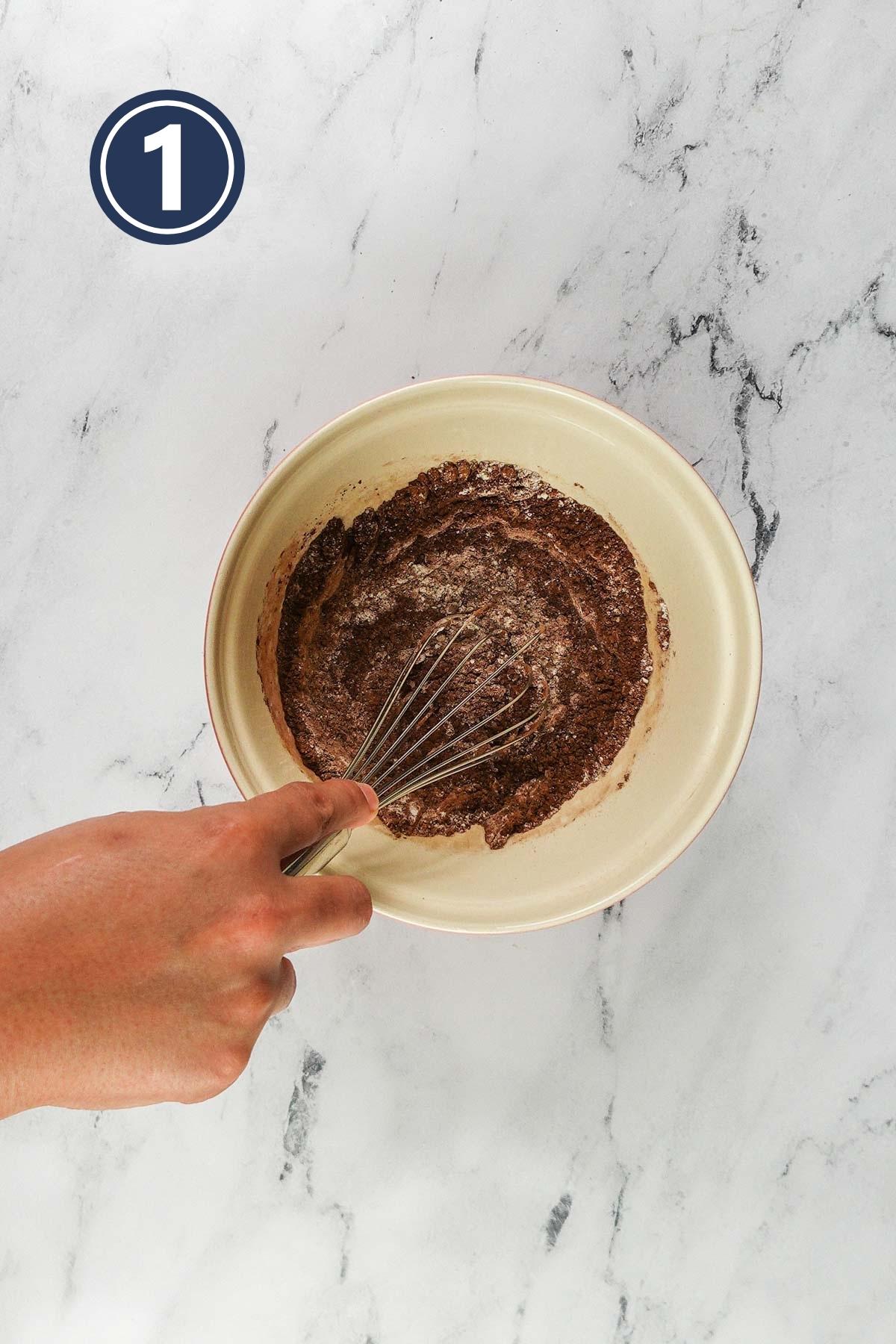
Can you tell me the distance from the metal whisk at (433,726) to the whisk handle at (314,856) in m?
0.09

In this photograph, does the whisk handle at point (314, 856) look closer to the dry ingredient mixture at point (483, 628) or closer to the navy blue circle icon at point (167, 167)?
the dry ingredient mixture at point (483, 628)

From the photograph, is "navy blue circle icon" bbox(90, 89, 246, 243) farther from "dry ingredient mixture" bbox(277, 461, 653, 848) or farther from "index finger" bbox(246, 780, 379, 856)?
"index finger" bbox(246, 780, 379, 856)

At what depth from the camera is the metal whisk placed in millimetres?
752

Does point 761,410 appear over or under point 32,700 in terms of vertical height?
under

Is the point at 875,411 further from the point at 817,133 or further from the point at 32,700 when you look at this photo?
the point at 32,700

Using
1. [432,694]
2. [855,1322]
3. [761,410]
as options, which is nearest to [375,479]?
[432,694]

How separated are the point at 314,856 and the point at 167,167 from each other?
2.18 feet

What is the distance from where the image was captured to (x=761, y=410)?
2.70 feet

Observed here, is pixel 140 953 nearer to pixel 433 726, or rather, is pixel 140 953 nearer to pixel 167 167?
pixel 433 726

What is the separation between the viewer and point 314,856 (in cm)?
64

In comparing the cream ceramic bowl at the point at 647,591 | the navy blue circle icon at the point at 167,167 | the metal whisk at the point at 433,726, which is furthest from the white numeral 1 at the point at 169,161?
the metal whisk at the point at 433,726

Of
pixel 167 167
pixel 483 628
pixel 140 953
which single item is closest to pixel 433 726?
pixel 483 628

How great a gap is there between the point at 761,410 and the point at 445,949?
0.58 metres

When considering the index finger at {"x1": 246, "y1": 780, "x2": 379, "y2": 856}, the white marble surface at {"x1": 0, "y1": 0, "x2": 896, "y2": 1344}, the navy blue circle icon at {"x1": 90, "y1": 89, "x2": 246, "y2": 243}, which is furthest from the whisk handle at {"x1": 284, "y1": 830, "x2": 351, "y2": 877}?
the navy blue circle icon at {"x1": 90, "y1": 89, "x2": 246, "y2": 243}
